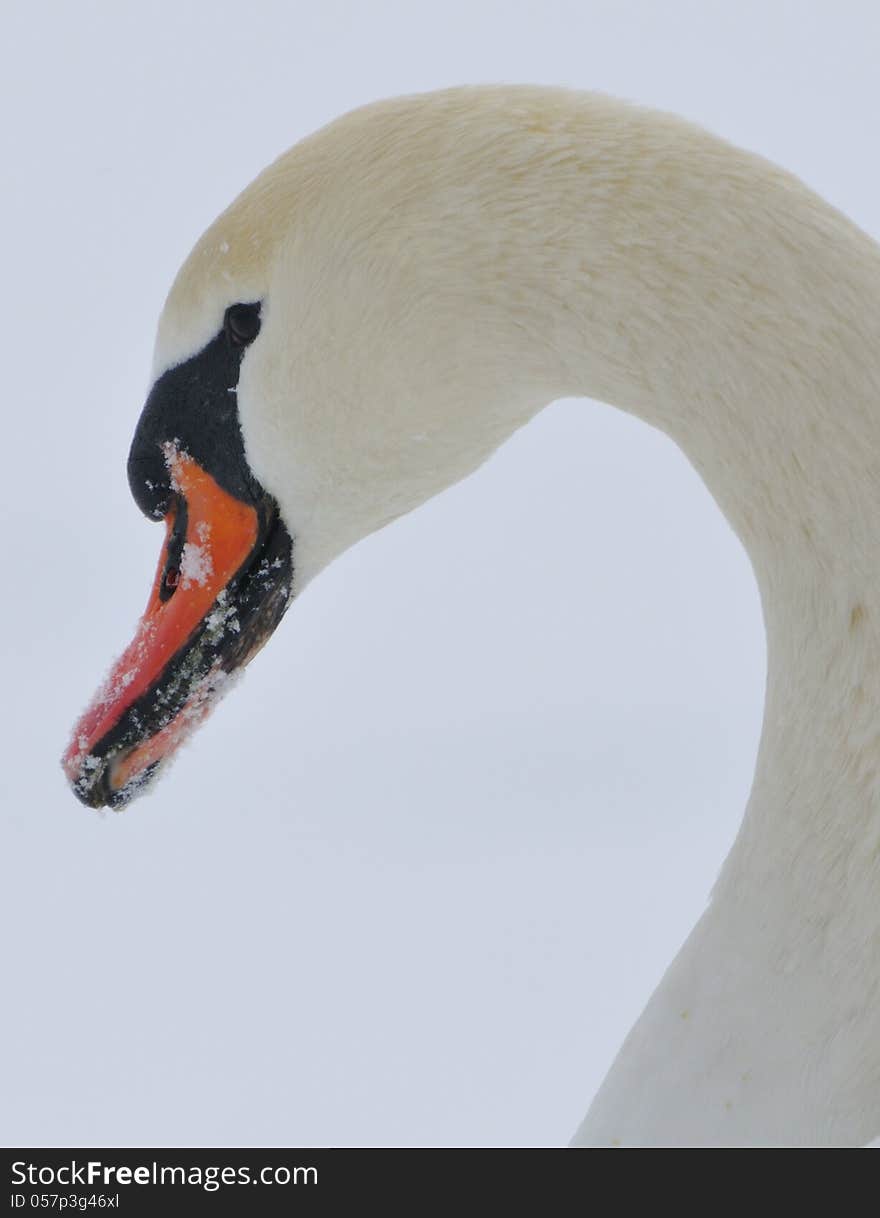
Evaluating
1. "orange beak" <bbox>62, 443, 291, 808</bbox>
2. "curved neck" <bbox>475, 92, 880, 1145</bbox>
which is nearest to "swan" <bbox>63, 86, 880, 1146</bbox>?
"curved neck" <bbox>475, 92, 880, 1145</bbox>

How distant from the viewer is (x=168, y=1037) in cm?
369

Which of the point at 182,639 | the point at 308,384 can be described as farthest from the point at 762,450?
the point at 182,639

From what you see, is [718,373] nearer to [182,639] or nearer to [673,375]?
[673,375]

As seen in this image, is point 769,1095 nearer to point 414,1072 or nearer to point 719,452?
point 719,452

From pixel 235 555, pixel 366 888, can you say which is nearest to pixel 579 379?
pixel 235 555

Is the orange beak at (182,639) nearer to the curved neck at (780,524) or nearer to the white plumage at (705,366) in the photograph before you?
the white plumage at (705,366)

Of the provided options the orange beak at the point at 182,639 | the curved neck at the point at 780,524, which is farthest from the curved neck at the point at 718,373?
the orange beak at the point at 182,639

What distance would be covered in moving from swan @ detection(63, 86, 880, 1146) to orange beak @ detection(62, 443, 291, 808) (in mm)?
137

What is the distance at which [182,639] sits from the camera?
2.23 m

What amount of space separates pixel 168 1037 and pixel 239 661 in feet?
5.51

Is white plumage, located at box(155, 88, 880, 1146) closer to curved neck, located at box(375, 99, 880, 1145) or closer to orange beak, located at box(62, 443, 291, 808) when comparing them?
curved neck, located at box(375, 99, 880, 1145)

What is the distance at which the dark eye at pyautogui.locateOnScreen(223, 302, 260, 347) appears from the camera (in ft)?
6.79

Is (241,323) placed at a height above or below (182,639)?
above

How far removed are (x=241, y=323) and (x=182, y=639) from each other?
411 mm
